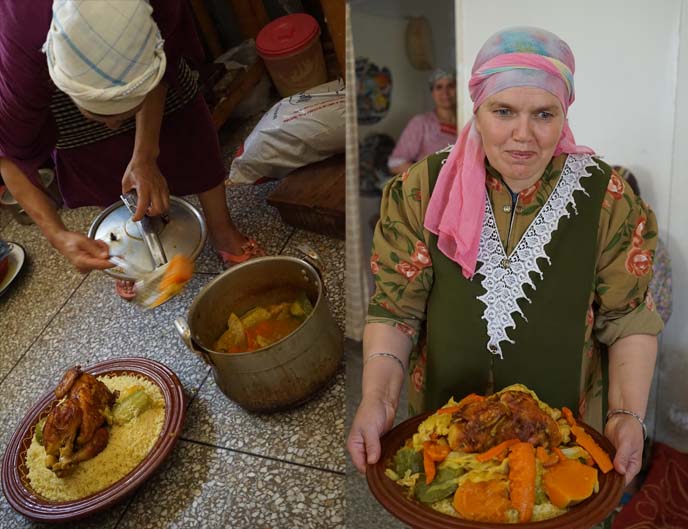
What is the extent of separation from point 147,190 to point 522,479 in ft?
2.52

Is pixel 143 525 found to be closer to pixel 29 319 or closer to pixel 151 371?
pixel 151 371

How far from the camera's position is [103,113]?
2.11 ft

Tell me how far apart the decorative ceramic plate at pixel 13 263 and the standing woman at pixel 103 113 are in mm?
491

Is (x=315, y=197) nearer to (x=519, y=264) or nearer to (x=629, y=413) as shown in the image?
(x=519, y=264)

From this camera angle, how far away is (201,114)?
5.22ft

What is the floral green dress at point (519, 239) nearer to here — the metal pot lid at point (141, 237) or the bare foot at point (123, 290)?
the metal pot lid at point (141, 237)

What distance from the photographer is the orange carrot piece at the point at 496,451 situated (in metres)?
0.74

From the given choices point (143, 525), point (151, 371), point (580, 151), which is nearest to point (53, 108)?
point (151, 371)

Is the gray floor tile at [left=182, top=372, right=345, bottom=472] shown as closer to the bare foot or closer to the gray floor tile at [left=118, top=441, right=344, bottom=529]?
the gray floor tile at [left=118, top=441, right=344, bottom=529]

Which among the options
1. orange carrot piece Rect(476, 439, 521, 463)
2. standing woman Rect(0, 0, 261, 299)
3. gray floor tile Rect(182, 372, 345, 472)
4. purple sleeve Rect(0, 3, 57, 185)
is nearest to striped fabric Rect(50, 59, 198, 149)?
standing woman Rect(0, 0, 261, 299)

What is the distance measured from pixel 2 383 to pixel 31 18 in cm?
141

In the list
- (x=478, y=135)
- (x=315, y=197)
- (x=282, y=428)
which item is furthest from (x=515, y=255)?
(x=315, y=197)

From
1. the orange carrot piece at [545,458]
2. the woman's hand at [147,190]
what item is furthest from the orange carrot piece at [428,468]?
the woman's hand at [147,190]

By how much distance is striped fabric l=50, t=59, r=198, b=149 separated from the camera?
4.20 feet
